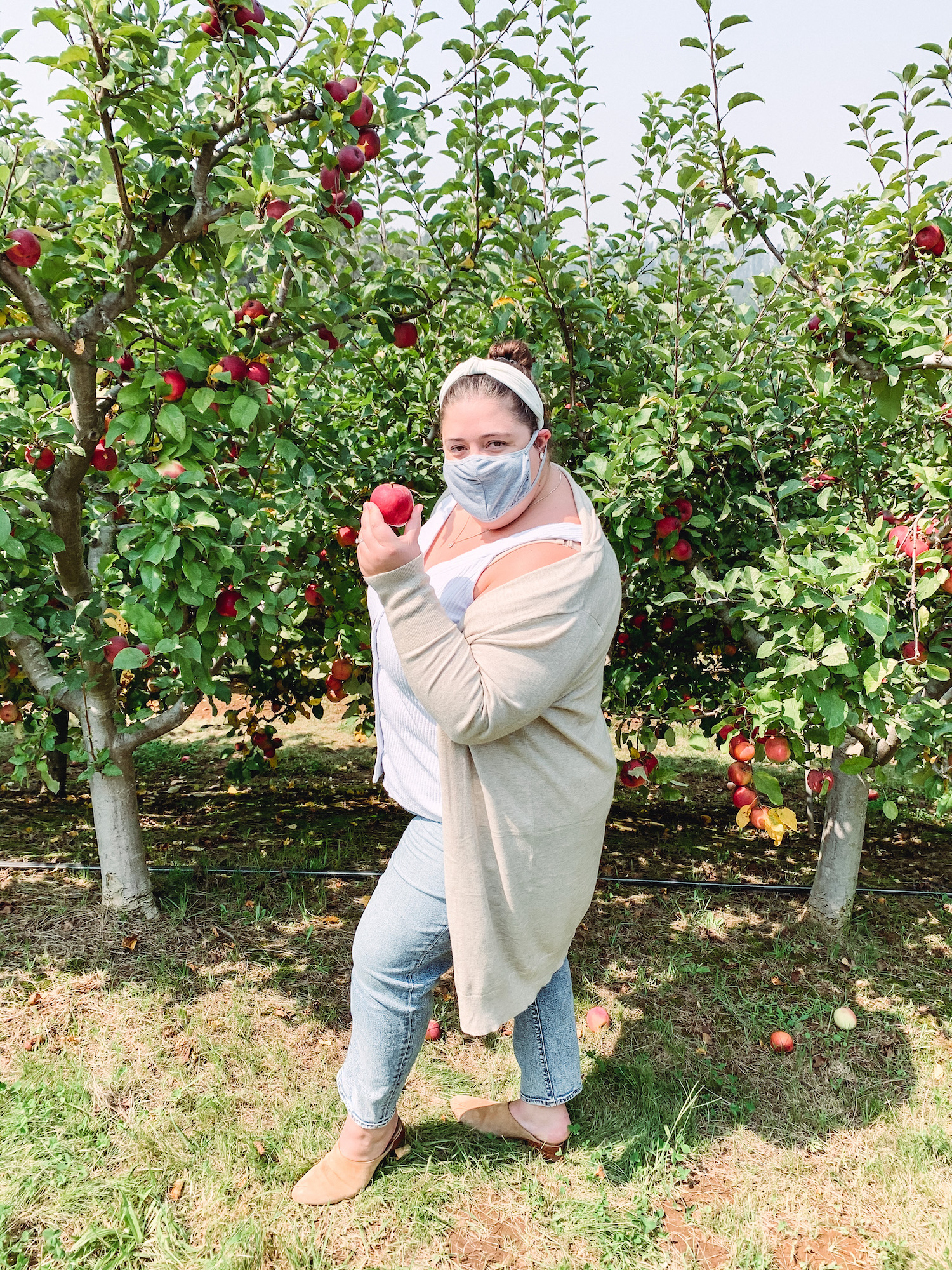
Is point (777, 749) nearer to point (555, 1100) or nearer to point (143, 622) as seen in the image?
point (555, 1100)

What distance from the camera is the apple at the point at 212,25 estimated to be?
193cm

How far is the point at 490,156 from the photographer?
2451mm

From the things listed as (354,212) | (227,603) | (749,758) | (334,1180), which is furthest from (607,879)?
(354,212)

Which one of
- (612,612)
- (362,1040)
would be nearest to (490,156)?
(612,612)

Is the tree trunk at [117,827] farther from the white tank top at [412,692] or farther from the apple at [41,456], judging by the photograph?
the white tank top at [412,692]

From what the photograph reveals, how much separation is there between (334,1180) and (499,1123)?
16.1 inches

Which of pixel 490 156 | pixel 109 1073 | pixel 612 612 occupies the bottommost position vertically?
pixel 109 1073

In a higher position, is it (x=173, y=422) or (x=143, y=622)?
(x=173, y=422)

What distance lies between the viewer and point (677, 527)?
2.65m

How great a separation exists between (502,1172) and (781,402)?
2.41m

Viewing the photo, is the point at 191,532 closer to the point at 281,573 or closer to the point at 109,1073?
the point at 281,573

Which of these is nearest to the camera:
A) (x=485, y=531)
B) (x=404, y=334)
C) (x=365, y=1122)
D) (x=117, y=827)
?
(x=485, y=531)

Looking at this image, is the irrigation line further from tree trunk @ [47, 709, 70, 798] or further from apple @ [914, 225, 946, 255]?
apple @ [914, 225, 946, 255]

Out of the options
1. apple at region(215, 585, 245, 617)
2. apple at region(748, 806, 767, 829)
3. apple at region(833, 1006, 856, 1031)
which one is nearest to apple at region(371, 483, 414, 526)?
apple at region(215, 585, 245, 617)
